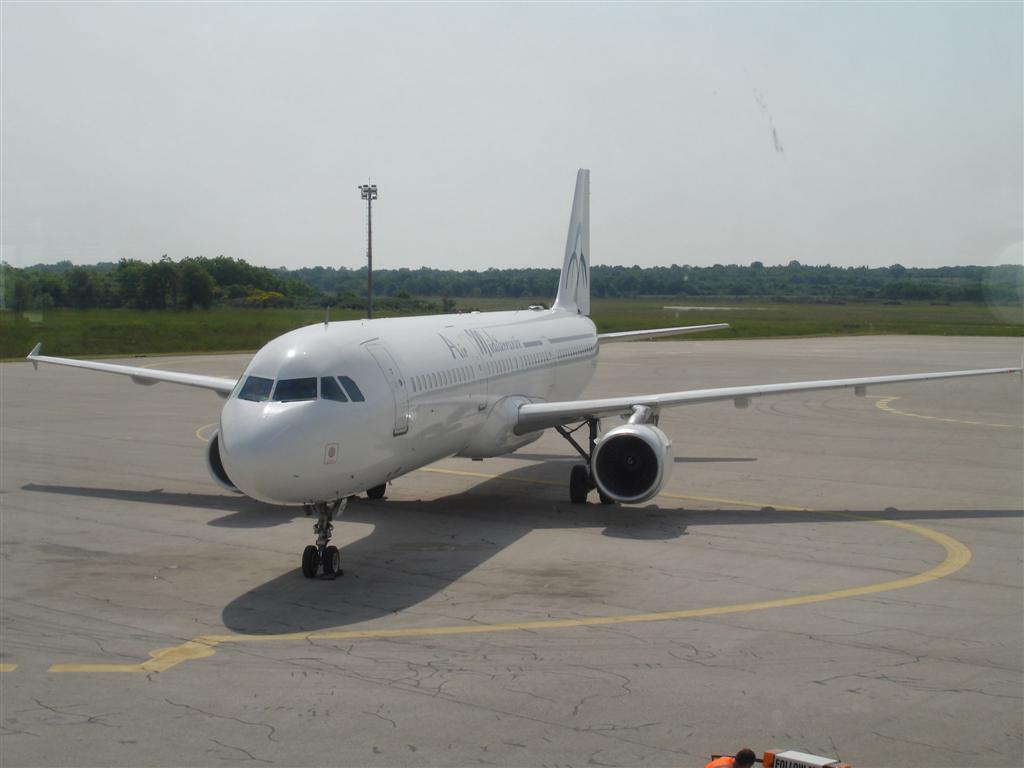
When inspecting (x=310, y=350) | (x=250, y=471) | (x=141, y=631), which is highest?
(x=310, y=350)

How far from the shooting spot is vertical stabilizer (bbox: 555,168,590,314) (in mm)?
31953

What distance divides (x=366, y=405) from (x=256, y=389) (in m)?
1.57

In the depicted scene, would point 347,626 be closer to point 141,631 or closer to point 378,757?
point 141,631

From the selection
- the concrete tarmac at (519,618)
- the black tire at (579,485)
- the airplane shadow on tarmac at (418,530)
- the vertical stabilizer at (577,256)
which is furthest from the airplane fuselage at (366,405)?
the vertical stabilizer at (577,256)

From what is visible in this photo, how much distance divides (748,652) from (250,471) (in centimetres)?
646

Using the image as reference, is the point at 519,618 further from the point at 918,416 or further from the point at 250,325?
the point at 250,325

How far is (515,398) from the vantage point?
22781 mm

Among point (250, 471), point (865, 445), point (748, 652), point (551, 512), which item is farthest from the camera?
point (865, 445)

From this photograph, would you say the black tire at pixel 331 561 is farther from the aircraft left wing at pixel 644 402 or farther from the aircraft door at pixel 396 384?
the aircraft left wing at pixel 644 402

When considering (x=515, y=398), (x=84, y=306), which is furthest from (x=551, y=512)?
(x=84, y=306)

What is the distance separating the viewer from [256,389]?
15.4 m

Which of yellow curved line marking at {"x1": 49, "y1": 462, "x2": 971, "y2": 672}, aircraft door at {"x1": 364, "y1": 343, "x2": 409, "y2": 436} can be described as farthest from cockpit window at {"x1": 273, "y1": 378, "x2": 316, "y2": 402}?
yellow curved line marking at {"x1": 49, "y1": 462, "x2": 971, "y2": 672}

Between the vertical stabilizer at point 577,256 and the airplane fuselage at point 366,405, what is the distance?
8.32m

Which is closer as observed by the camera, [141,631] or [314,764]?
[314,764]
